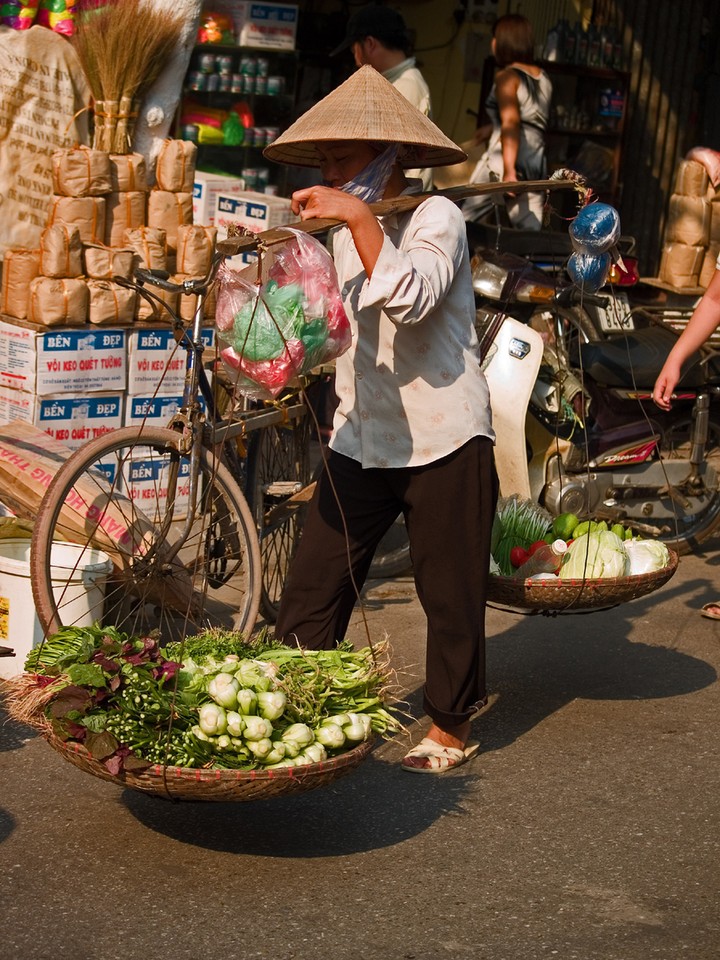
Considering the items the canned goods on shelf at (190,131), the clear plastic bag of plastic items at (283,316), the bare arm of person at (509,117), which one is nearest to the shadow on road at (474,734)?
the clear plastic bag of plastic items at (283,316)

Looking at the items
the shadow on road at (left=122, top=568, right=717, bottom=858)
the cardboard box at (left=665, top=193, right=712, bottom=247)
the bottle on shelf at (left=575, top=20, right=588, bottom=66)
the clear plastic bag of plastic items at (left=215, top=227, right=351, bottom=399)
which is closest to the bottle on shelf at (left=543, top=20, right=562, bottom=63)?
the bottle on shelf at (left=575, top=20, right=588, bottom=66)

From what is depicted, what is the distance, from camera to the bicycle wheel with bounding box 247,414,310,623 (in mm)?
5387

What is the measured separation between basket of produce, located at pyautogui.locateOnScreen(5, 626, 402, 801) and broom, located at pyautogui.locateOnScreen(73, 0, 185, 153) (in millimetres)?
3802

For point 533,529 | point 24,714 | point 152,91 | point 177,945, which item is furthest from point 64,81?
point 177,945

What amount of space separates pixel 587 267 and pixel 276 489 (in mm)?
1424

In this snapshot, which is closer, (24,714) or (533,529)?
(24,714)

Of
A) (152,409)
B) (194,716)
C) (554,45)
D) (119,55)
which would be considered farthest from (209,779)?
(554,45)

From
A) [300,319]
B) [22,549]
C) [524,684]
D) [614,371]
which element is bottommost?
[524,684]

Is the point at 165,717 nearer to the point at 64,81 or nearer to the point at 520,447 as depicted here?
the point at 520,447

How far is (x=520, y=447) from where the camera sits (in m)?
5.98

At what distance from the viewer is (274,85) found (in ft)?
29.6

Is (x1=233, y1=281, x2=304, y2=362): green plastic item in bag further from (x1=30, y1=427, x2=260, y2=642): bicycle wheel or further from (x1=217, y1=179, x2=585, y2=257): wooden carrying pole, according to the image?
(x1=30, y1=427, x2=260, y2=642): bicycle wheel

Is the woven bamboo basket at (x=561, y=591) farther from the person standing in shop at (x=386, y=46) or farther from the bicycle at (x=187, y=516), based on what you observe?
the person standing in shop at (x=386, y=46)

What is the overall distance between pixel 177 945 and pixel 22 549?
2.10 meters
